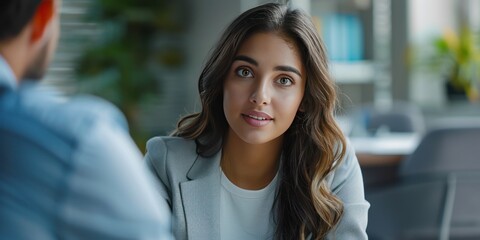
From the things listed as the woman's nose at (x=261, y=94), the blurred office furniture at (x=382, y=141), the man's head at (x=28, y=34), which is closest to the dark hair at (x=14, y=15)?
the man's head at (x=28, y=34)

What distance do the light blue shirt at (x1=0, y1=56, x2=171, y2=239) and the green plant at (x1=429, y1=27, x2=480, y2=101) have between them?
20.9 ft

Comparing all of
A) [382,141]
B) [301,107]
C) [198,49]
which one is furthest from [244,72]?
[198,49]

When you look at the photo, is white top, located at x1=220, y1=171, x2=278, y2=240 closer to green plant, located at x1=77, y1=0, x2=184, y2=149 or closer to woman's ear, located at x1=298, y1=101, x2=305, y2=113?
woman's ear, located at x1=298, y1=101, x2=305, y2=113

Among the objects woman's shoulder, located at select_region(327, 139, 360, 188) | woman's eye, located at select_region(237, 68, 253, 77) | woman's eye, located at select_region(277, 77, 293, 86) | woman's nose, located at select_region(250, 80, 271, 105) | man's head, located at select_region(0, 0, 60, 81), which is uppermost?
man's head, located at select_region(0, 0, 60, 81)

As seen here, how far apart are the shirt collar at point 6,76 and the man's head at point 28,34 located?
0.5 inches

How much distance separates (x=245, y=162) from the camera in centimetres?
170

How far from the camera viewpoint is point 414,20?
7.06m

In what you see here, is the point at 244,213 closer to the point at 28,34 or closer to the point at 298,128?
the point at 298,128

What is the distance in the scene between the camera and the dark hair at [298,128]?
1611 mm

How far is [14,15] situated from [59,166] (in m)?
0.13

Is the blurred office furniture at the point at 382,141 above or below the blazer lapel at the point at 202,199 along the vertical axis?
below

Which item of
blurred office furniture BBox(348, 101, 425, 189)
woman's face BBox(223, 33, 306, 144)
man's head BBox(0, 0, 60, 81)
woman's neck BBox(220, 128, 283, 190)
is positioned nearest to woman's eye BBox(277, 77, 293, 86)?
woman's face BBox(223, 33, 306, 144)

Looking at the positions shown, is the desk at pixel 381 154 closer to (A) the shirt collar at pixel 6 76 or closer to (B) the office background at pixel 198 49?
(B) the office background at pixel 198 49

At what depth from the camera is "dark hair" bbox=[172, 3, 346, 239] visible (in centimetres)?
161
